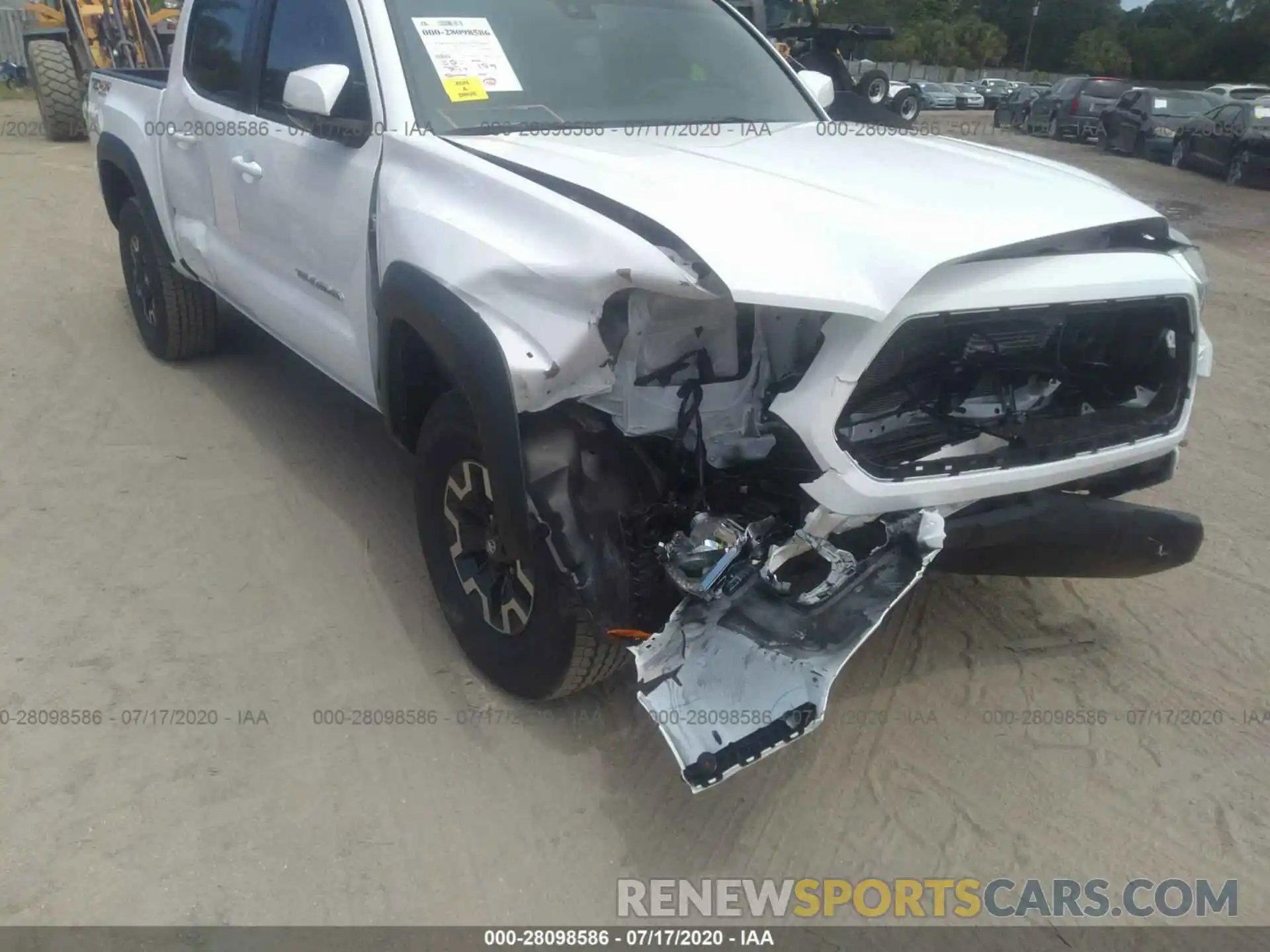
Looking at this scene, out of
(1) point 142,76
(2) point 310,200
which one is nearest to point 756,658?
(2) point 310,200

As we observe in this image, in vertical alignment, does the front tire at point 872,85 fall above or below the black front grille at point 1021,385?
below

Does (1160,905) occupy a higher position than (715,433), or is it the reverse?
(715,433)

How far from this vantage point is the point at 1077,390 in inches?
113

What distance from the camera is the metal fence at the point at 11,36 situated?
2612 cm

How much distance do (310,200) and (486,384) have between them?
55.2 inches

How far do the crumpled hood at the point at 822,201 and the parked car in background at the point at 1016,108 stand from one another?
24.1 meters

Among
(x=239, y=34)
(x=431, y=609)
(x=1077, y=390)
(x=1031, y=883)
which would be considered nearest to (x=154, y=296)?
(x=239, y=34)

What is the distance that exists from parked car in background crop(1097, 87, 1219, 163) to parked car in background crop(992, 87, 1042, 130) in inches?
223

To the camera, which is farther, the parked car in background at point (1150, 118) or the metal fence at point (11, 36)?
the metal fence at point (11, 36)

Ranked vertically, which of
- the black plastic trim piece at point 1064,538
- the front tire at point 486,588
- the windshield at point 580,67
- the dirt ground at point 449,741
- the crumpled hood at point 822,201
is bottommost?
the dirt ground at point 449,741

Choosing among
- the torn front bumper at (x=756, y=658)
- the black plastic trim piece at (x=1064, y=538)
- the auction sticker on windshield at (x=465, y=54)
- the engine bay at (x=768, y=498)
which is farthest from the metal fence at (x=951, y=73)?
the torn front bumper at (x=756, y=658)

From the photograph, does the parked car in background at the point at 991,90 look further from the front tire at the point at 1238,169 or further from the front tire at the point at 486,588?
the front tire at the point at 486,588
